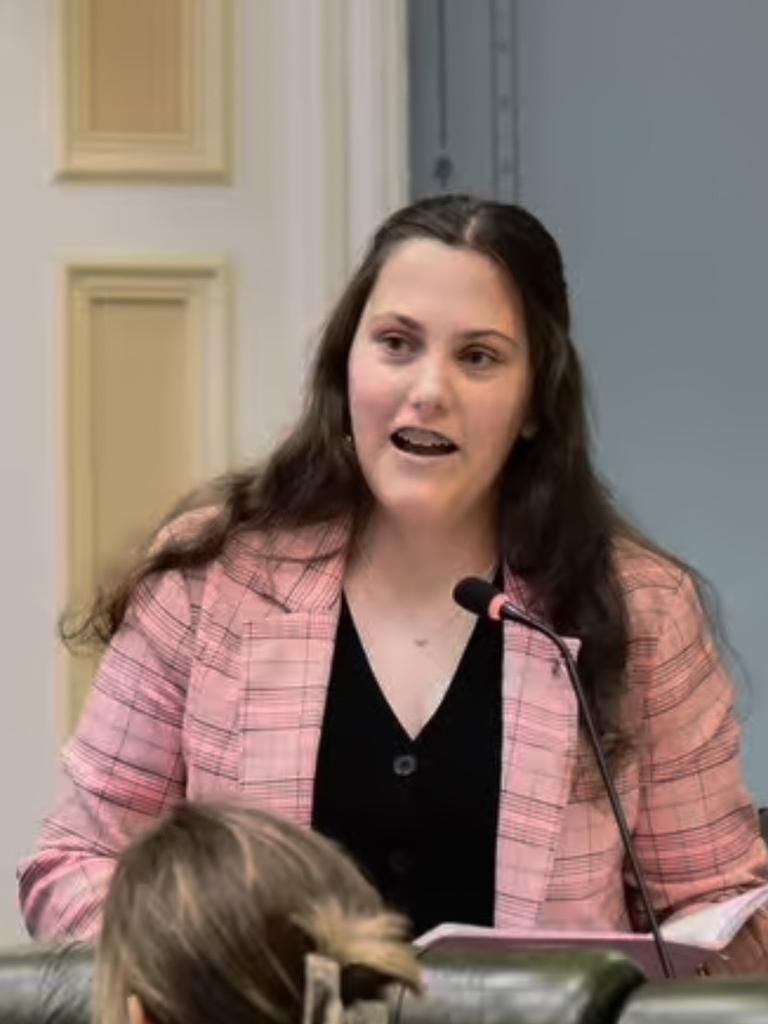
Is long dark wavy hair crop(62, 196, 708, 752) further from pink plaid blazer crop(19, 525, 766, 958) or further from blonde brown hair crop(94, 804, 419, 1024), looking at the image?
blonde brown hair crop(94, 804, 419, 1024)

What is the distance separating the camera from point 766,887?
1.90 metres

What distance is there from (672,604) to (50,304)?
4.12 feet

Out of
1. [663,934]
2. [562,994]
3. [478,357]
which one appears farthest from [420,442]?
[562,994]

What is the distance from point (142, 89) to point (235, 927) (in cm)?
203

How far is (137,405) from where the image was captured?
3047 mm

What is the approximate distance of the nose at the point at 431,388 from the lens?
1969 mm

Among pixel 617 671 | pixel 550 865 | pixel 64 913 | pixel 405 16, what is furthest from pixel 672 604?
pixel 405 16

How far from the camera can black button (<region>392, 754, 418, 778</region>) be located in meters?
1.99

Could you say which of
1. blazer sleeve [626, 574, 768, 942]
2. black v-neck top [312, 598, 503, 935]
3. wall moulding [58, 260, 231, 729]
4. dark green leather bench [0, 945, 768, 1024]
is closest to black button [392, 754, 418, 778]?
black v-neck top [312, 598, 503, 935]

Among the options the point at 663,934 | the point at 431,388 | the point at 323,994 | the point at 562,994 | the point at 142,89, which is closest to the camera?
the point at 323,994

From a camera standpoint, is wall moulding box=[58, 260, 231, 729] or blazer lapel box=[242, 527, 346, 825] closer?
blazer lapel box=[242, 527, 346, 825]

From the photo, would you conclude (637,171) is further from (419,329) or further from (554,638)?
(554,638)

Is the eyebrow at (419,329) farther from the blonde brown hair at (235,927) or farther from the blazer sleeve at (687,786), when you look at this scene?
the blonde brown hair at (235,927)

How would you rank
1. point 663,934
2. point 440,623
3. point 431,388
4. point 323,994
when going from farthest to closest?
point 440,623 → point 431,388 → point 663,934 → point 323,994
